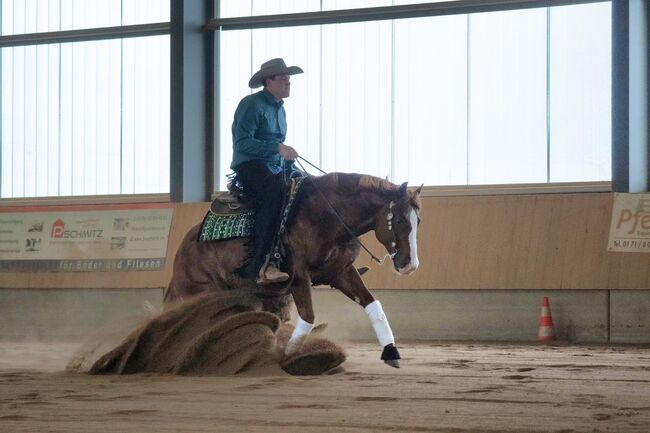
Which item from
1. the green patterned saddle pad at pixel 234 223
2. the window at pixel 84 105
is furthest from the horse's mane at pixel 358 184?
the window at pixel 84 105

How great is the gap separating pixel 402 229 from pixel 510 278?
458 cm

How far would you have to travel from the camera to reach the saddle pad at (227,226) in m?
8.76

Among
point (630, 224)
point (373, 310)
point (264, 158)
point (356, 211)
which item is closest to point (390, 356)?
point (373, 310)

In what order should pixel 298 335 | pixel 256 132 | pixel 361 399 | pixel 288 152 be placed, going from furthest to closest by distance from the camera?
pixel 256 132 → pixel 288 152 → pixel 298 335 → pixel 361 399

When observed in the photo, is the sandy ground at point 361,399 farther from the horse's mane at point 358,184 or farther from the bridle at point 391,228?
the horse's mane at point 358,184

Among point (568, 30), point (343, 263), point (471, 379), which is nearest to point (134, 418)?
point (471, 379)

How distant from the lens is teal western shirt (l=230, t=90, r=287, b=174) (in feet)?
28.8

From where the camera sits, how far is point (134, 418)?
5180mm

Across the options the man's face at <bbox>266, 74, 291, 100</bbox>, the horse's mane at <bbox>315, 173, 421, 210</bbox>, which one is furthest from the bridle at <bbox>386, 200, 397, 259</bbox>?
the man's face at <bbox>266, 74, 291, 100</bbox>

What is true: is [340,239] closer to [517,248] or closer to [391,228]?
[391,228]

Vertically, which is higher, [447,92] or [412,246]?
[447,92]

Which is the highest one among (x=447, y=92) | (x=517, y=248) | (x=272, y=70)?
(x=447, y=92)

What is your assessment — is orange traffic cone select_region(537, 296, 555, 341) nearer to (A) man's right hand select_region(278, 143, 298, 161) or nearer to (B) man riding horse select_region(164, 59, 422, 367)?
(B) man riding horse select_region(164, 59, 422, 367)

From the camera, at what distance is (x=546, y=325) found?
12.2m
